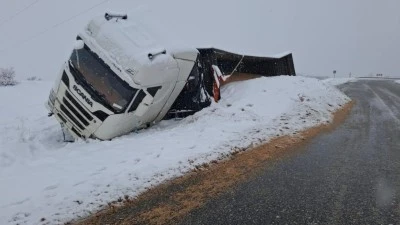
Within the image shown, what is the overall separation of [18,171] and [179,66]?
4.72m

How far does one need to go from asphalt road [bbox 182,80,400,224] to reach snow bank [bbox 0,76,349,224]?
1210 mm

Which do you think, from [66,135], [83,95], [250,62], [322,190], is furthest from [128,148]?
[250,62]

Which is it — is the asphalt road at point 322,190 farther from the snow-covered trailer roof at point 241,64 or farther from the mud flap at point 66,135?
the mud flap at point 66,135

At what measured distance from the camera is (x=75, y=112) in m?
8.89

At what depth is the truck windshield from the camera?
8.41m

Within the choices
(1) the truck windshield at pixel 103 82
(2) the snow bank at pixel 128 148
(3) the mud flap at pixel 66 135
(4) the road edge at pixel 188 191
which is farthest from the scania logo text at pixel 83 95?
(4) the road edge at pixel 188 191

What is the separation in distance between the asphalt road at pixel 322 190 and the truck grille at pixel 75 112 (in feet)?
15.6

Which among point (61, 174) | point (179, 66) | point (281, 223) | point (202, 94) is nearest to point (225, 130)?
point (179, 66)

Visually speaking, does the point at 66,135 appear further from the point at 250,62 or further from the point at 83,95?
the point at 250,62

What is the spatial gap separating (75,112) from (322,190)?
20.5ft

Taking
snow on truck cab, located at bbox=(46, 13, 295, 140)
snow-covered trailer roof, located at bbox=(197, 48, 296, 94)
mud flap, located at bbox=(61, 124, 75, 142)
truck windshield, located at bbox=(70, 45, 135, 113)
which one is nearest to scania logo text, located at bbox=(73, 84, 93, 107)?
snow on truck cab, located at bbox=(46, 13, 295, 140)

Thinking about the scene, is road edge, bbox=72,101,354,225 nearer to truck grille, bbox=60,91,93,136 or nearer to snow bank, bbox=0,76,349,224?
snow bank, bbox=0,76,349,224

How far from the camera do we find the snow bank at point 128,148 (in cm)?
469

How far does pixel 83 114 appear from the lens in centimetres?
871
